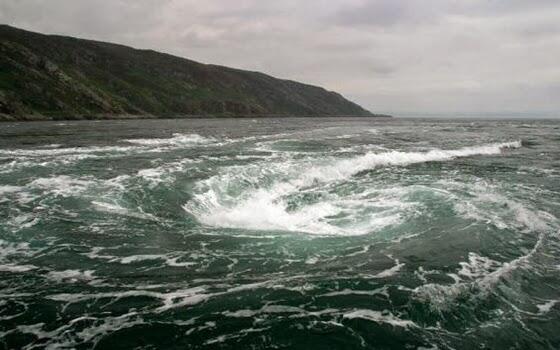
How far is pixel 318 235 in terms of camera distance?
13812mm

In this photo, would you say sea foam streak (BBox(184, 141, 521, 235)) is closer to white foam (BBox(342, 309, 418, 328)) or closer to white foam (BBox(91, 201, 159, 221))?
white foam (BBox(91, 201, 159, 221))

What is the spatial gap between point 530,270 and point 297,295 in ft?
21.8

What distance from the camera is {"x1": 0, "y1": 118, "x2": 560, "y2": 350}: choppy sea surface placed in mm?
7762

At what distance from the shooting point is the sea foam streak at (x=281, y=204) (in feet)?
49.3

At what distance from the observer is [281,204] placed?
59.0ft

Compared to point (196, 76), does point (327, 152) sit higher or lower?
lower

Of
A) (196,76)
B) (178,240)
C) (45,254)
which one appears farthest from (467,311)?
(196,76)

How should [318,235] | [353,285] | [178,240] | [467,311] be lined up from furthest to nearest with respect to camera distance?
[318,235], [178,240], [353,285], [467,311]

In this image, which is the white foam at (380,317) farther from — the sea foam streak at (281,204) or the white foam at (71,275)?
the white foam at (71,275)

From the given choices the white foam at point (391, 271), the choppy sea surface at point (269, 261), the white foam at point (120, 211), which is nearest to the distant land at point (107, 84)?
the white foam at point (120, 211)

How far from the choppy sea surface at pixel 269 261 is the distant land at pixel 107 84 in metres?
65.8

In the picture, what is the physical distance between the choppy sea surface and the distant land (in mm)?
65776

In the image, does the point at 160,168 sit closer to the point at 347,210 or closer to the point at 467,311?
the point at 347,210

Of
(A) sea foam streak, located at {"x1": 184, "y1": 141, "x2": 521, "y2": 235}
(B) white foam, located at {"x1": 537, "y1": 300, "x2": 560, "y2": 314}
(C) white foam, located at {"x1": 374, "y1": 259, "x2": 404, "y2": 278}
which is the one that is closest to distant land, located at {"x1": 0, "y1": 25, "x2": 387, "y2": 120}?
(A) sea foam streak, located at {"x1": 184, "y1": 141, "x2": 521, "y2": 235}
